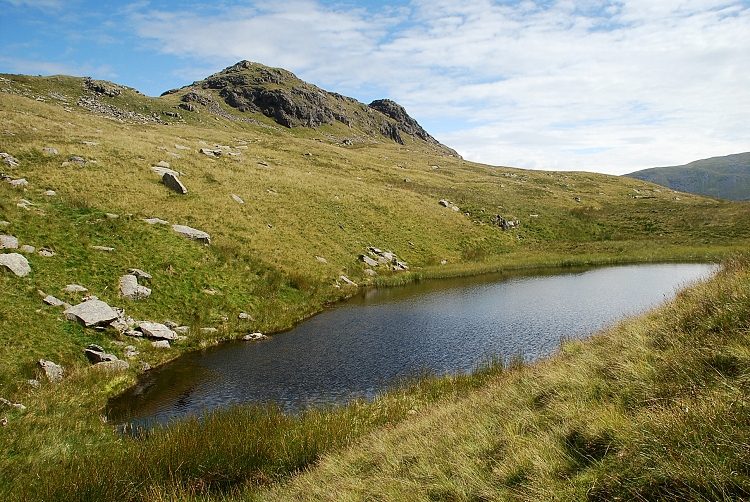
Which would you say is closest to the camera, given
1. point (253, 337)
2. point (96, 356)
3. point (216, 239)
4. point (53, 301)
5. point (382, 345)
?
point (96, 356)

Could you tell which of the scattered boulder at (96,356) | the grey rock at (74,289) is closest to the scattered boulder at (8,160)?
the grey rock at (74,289)

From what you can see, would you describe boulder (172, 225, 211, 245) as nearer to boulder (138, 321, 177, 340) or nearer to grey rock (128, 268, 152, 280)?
grey rock (128, 268, 152, 280)

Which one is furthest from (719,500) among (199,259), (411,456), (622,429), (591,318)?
(199,259)

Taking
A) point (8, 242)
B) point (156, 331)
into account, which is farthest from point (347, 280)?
point (8, 242)

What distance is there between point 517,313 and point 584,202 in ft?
225

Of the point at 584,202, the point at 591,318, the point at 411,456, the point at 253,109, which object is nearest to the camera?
the point at 411,456

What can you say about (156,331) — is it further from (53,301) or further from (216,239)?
(216,239)

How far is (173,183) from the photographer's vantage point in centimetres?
4331

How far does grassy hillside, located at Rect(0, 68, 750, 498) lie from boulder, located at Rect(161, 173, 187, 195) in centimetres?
129

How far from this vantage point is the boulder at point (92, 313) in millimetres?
21188

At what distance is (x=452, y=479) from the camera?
7.07 m

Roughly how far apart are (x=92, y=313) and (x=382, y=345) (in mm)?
14877

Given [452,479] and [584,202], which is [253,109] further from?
[452,479]

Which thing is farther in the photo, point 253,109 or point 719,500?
point 253,109
